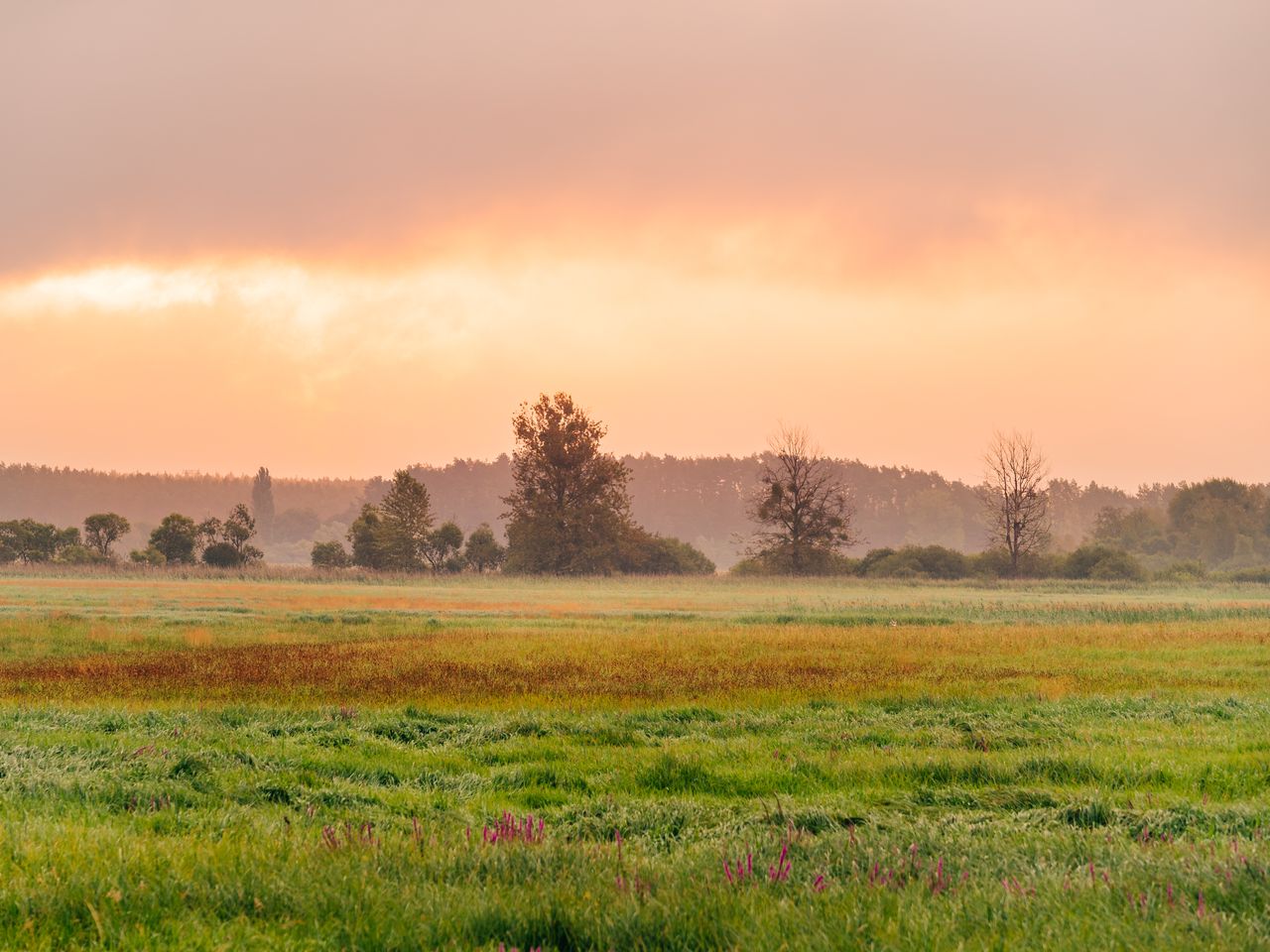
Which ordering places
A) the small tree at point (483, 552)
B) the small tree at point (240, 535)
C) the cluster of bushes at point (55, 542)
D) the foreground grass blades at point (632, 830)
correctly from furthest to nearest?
1. the small tree at point (483, 552)
2. the small tree at point (240, 535)
3. the cluster of bushes at point (55, 542)
4. the foreground grass blades at point (632, 830)

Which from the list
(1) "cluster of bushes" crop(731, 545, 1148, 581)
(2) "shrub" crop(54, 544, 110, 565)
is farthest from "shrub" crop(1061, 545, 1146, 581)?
(2) "shrub" crop(54, 544, 110, 565)

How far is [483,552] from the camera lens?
101 meters

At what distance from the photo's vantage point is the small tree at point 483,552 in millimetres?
100750

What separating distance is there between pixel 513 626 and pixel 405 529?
2634 inches

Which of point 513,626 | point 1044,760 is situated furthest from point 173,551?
point 1044,760

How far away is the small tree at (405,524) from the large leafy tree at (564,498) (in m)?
8.81

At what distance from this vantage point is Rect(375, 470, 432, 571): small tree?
311 ft

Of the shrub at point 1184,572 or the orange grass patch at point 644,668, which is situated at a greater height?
the orange grass patch at point 644,668

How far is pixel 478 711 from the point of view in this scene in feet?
46.9

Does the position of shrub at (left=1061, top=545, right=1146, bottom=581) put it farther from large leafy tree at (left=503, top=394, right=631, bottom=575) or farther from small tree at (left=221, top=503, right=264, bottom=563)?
small tree at (left=221, top=503, right=264, bottom=563)

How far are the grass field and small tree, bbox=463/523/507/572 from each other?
255 feet

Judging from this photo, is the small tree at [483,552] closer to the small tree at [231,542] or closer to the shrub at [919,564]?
the small tree at [231,542]

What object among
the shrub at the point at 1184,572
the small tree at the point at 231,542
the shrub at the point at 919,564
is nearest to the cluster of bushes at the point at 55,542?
the small tree at the point at 231,542

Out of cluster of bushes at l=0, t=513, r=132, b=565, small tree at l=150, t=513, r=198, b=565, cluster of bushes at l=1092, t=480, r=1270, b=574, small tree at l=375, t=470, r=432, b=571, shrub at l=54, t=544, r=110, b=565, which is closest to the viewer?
shrub at l=54, t=544, r=110, b=565
